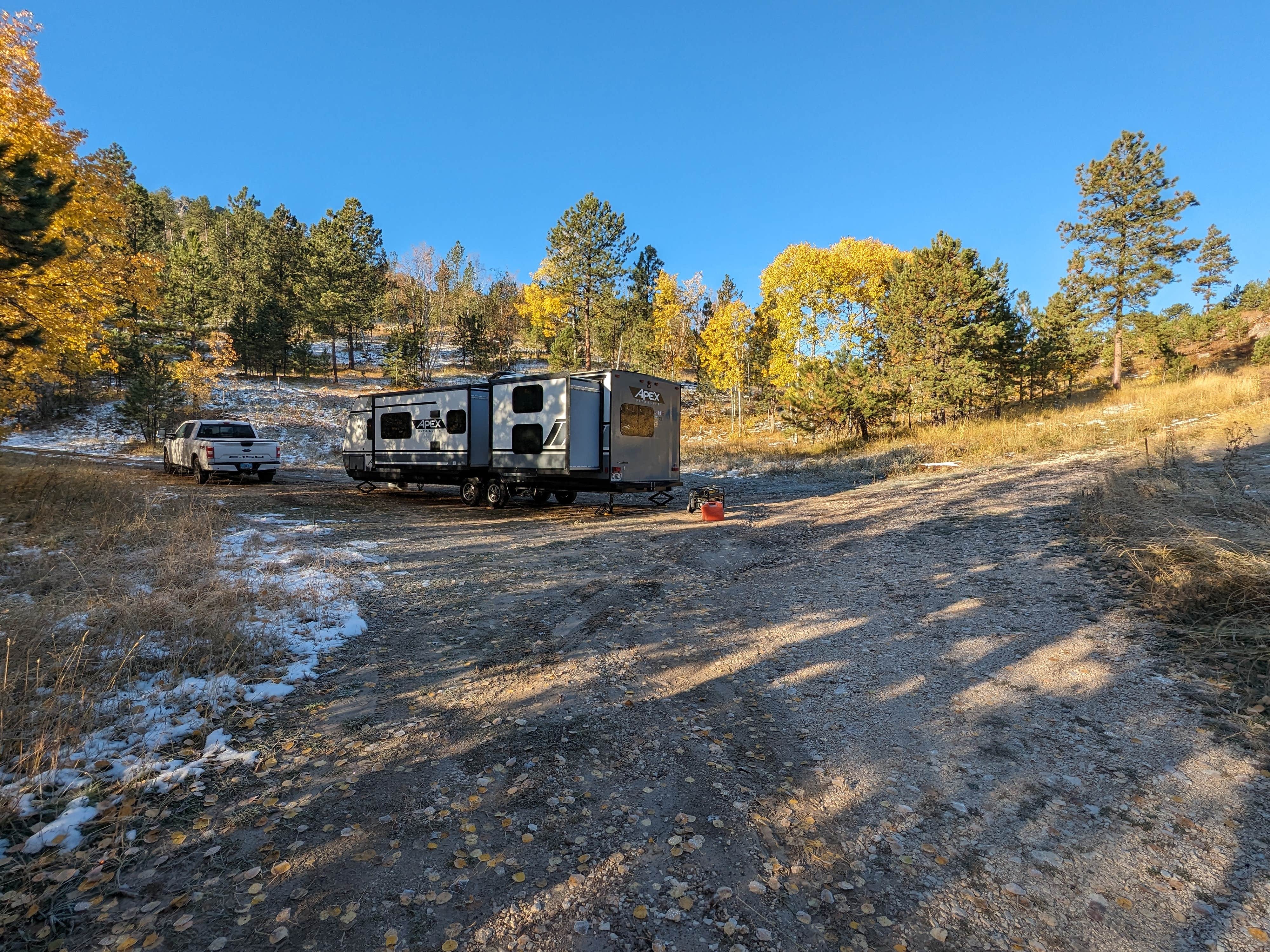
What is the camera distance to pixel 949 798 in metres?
3.08

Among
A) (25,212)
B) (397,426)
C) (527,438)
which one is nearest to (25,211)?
(25,212)

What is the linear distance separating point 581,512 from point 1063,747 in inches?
450

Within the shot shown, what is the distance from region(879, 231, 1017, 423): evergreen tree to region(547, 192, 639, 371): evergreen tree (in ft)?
65.2

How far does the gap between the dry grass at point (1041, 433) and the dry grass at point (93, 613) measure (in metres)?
18.0

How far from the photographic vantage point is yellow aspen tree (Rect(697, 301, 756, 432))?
Answer: 37812 mm

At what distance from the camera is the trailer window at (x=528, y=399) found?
1305 centimetres

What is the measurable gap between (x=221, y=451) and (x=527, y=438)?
10.0 meters

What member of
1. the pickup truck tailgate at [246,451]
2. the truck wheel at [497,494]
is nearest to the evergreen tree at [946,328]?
the truck wheel at [497,494]

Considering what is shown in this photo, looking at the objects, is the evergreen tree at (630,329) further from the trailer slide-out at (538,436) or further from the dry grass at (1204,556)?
the dry grass at (1204,556)

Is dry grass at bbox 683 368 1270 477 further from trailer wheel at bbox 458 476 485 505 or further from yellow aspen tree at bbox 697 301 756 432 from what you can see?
trailer wheel at bbox 458 476 485 505

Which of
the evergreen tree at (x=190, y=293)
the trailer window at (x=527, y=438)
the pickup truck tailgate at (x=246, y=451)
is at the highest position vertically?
the evergreen tree at (x=190, y=293)

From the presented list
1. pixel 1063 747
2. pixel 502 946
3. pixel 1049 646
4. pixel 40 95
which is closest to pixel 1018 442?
pixel 1049 646

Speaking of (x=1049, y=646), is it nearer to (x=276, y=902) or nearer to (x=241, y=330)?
(x=276, y=902)

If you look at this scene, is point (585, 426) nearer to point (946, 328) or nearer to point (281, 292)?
point (946, 328)
